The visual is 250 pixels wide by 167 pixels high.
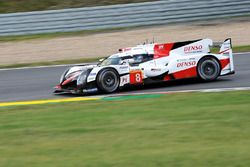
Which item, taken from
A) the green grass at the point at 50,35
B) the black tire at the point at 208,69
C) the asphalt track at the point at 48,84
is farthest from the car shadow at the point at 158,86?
the green grass at the point at 50,35

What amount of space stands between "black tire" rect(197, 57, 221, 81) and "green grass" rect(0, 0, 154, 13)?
44.9ft

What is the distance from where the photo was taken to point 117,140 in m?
7.04

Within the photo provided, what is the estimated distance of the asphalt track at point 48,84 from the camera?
A: 13125mm

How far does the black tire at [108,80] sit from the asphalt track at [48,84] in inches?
10.9

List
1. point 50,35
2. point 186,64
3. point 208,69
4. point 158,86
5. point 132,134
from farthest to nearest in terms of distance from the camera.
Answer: point 50,35, point 158,86, point 208,69, point 186,64, point 132,134

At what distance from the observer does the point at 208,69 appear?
44.7 feet

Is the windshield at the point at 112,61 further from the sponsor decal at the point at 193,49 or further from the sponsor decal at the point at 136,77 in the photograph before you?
the sponsor decal at the point at 193,49

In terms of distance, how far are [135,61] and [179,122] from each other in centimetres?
530

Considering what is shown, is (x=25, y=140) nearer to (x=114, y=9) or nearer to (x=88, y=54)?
(x=88, y=54)

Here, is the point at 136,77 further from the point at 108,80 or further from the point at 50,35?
the point at 50,35

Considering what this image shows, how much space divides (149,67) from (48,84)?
2.83 metres

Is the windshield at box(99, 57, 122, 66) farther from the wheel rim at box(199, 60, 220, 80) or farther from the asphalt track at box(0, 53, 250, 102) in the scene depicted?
the wheel rim at box(199, 60, 220, 80)

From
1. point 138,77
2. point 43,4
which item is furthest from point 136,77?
point 43,4

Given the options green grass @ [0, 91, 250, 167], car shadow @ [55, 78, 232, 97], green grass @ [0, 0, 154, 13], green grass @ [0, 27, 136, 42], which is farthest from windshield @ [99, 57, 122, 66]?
green grass @ [0, 0, 154, 13]
